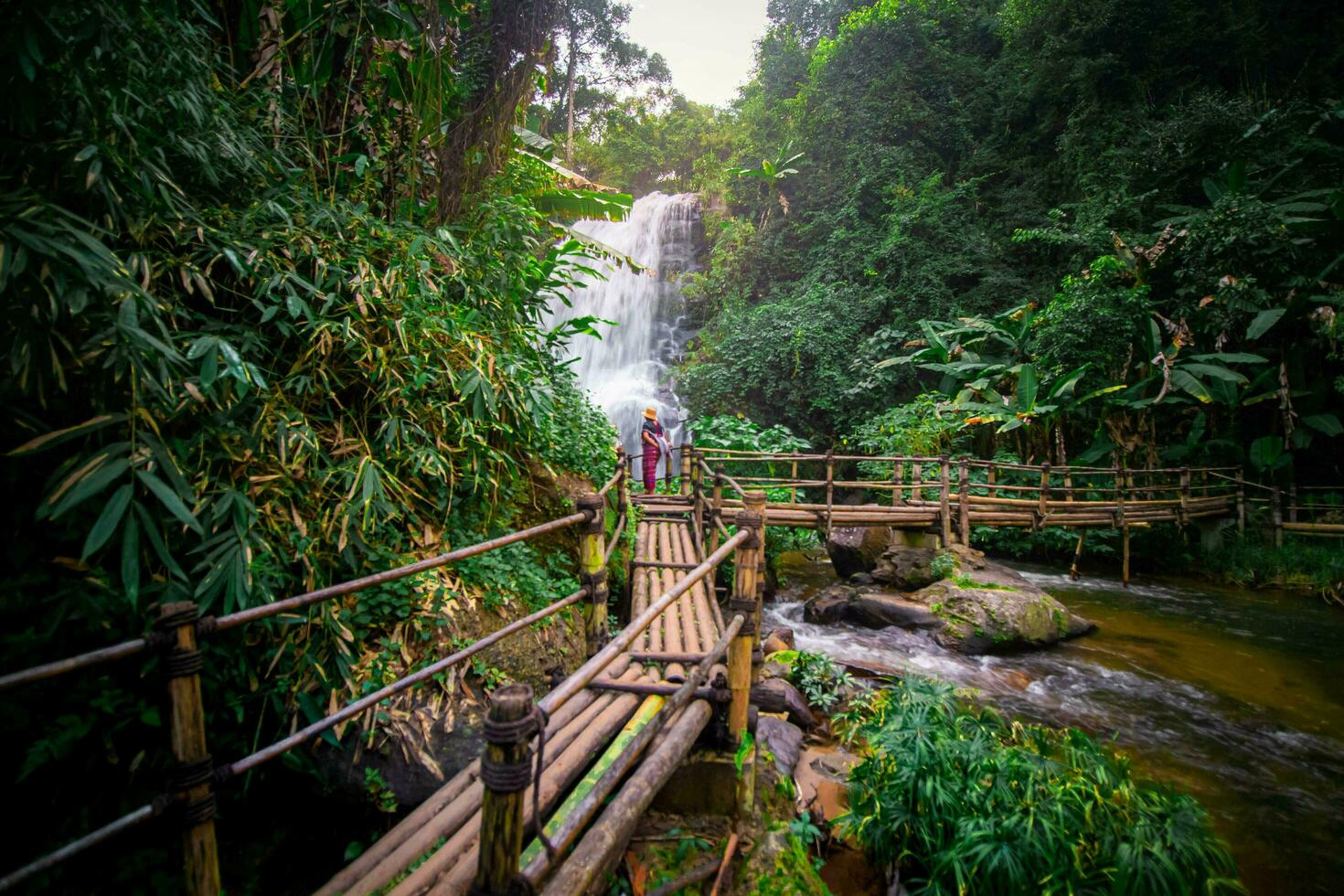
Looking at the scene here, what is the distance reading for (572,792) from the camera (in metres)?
1.95

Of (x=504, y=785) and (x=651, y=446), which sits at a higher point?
(x=651, y=446)

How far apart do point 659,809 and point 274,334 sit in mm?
3113

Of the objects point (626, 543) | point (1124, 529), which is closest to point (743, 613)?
point (626, 543)

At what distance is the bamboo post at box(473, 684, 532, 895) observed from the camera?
1210 millimetres

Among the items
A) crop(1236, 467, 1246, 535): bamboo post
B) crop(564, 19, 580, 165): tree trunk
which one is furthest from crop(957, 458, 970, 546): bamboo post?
crop(564, 19, 580, 165): tree trunk

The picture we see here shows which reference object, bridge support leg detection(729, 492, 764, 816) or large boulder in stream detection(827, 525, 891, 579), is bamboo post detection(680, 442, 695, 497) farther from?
bridge support leg detection(729, 492, 764, 816)

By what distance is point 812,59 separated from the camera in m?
15.9

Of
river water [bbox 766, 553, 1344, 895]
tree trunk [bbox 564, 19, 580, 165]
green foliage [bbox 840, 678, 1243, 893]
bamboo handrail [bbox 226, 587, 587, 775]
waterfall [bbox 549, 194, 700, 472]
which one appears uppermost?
tree trunk [bbox 564, 19, 580, 165]

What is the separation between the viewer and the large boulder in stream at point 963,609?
6.01 meters

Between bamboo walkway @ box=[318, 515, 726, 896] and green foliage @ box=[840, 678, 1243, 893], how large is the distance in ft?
4.17

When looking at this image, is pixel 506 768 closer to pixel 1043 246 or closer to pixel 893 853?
pixel 893 853

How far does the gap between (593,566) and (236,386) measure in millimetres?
1907

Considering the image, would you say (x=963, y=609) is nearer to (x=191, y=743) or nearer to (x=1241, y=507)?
(x=191, y=743)

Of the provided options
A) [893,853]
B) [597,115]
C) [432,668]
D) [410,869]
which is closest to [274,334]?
[432,668]
